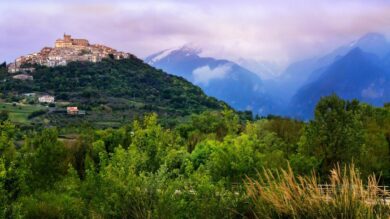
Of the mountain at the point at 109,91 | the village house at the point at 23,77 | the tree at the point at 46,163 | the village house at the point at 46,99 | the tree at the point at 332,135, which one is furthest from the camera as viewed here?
the village house at the point at 23,77

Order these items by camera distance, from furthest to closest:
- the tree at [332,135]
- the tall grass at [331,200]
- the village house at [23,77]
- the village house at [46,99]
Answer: the village house at [23,77] < the village house at [46,99] < the tree at [332,135] < the tall grass at [331,200]

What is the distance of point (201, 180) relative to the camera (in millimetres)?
16234

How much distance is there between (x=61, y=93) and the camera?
466ft

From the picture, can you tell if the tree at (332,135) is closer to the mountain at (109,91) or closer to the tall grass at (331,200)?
the tall grass at (331,200)

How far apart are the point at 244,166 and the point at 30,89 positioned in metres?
131

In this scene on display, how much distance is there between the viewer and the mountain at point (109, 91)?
121688 mm

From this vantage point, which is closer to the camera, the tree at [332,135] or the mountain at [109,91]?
the tree at [332,135]

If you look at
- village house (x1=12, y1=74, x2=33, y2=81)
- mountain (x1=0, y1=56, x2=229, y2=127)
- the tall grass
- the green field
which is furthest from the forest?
village house (x1=12, y1=74, x2=33, y2=81)

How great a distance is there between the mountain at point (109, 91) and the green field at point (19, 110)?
4.61 meters

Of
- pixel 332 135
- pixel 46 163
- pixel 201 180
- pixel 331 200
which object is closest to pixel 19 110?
pixel 46 163

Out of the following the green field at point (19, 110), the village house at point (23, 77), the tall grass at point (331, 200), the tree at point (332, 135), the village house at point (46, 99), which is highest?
the village house at point (23, 77)

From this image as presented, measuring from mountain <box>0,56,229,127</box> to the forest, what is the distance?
2887 inches

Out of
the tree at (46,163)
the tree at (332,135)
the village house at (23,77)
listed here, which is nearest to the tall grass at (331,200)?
the tree at (46,163)

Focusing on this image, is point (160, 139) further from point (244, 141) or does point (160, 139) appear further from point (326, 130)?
point (326, 130)
